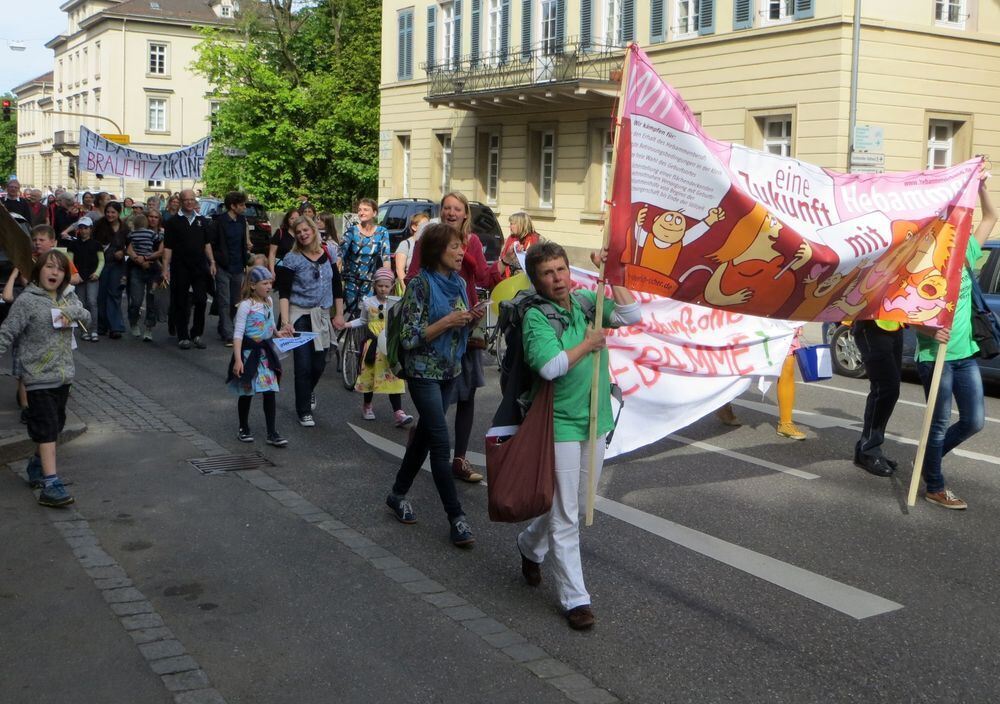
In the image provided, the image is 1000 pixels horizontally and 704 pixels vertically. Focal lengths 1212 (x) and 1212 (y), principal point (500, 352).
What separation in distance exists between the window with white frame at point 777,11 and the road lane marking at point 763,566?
2080 centimetres

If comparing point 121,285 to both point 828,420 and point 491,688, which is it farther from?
point 491,688

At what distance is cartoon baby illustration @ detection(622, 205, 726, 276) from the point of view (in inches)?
238

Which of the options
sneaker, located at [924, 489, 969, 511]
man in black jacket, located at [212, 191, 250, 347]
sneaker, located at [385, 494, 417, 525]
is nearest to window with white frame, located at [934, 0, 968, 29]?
man in black jacket, located at [212, 191, 250, 347]

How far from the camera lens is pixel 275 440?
9.19 meters

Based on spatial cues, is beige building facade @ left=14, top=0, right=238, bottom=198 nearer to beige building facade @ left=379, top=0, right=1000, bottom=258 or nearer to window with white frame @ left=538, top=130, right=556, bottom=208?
beige building facade @ left=379, top=0, right=1000, bottom=258

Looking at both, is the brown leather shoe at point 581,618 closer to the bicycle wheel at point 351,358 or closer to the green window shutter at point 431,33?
the bicycle wheel at point 351,358

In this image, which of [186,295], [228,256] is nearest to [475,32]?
[228,256]

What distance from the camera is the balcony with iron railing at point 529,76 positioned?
30812 mm

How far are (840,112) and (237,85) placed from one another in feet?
93.6

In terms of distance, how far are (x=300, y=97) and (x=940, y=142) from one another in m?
27.2

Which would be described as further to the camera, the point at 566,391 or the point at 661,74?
the point at 661,74

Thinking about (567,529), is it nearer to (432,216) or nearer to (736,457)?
(736,457)

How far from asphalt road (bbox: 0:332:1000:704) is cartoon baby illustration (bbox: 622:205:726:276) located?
61.0 inches

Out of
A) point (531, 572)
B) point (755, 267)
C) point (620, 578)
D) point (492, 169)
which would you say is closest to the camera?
point (531, 572)
